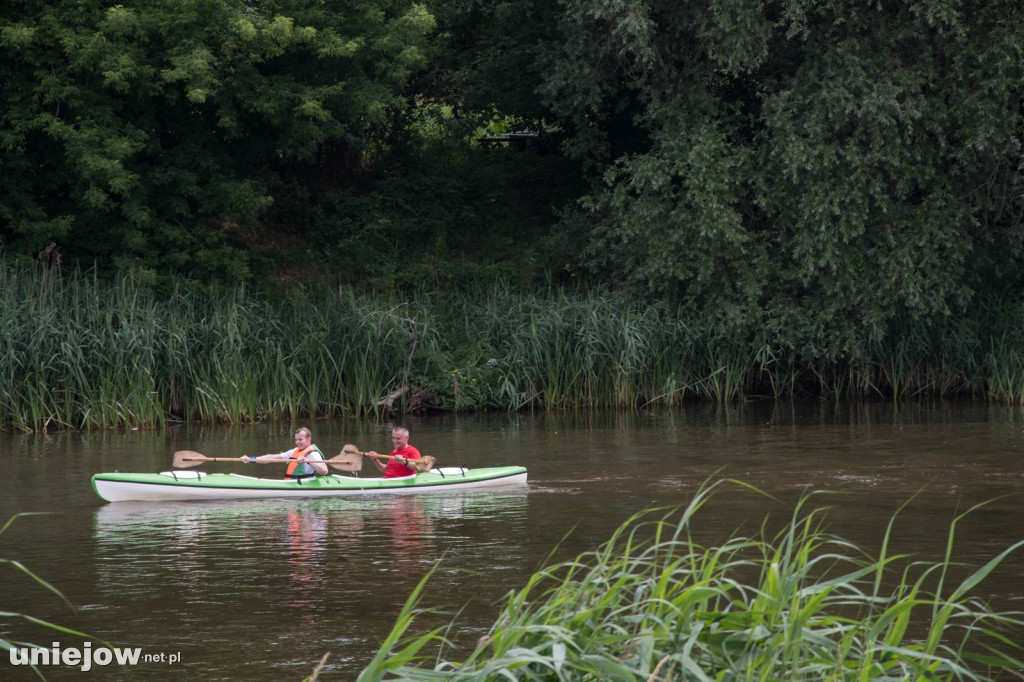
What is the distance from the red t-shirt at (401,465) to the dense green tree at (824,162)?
24.2 ft

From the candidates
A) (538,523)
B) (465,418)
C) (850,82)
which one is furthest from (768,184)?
(538,523)

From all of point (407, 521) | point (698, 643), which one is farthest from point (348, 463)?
point (698, 643)

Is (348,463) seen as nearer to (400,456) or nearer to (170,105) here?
(400,456)

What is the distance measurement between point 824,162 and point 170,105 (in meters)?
11.2

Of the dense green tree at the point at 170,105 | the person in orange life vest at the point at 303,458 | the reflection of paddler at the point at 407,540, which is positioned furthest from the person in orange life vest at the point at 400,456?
the dense green tree at the point at 170,105

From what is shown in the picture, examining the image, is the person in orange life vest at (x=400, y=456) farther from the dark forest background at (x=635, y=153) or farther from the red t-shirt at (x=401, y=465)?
the dark forest background at (x=635, y=153)

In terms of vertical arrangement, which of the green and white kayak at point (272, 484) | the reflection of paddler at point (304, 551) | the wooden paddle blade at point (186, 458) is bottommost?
the reflection of paddler at point (304, 551)

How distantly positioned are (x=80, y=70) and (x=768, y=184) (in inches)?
445

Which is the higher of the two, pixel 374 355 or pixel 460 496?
pixel 374 355

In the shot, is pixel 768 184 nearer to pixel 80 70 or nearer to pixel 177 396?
pixel 177 396

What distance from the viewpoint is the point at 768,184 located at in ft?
59.4

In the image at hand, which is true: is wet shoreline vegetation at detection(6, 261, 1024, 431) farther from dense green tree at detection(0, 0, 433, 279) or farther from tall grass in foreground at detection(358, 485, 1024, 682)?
tall grass in foreground at detection(358, 485, 1024, 682)

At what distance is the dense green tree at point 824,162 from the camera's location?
16516 mm

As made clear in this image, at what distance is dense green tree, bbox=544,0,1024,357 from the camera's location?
16516 mm
